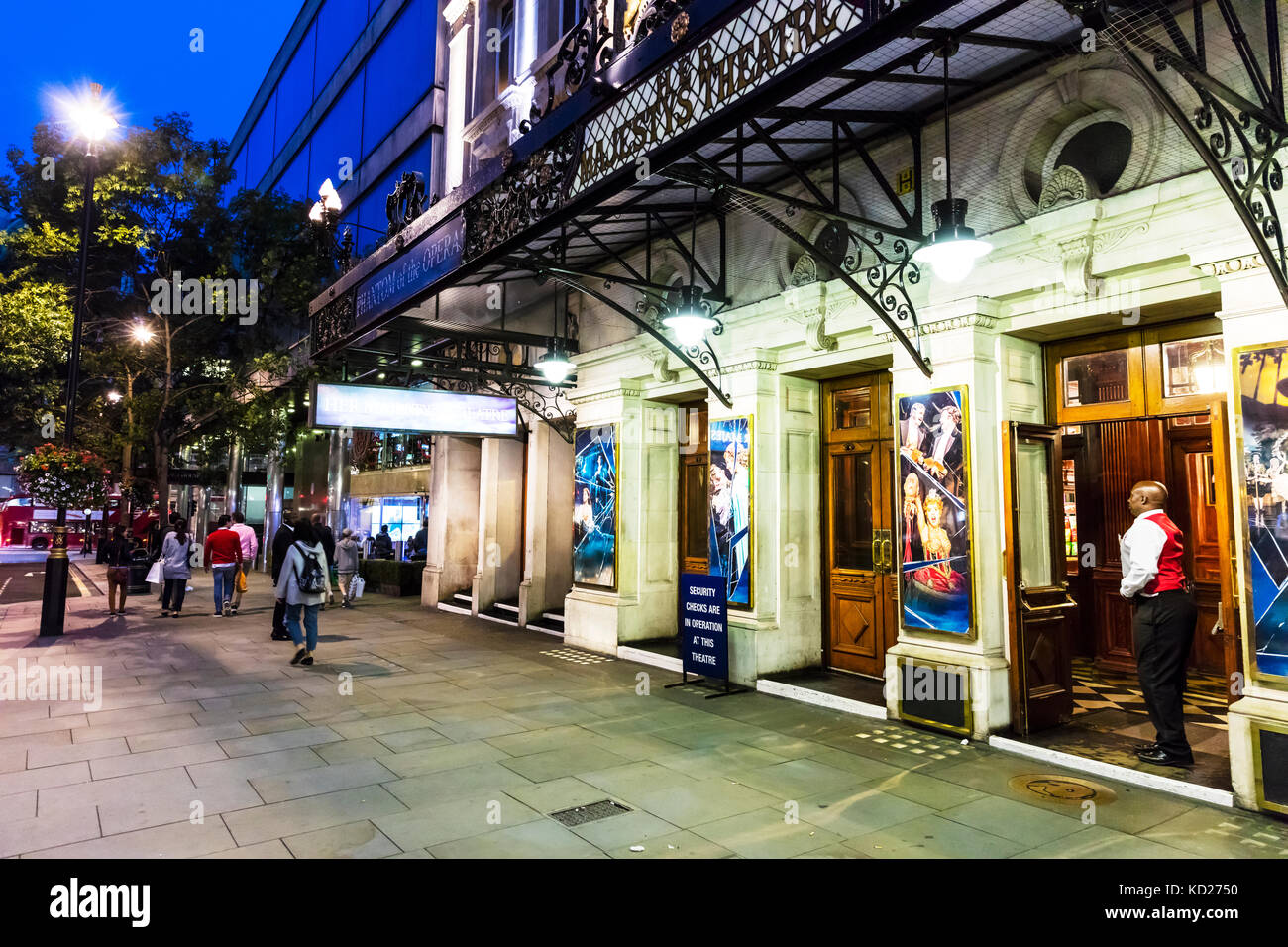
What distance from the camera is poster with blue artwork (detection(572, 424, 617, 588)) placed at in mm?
11367

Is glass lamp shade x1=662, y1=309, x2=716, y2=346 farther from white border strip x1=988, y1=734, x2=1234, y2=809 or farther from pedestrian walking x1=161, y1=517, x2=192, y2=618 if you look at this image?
pedestrian walking x1=161, y1=517, x2=192, y2=618

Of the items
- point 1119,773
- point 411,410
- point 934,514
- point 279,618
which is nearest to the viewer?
point 1119,773

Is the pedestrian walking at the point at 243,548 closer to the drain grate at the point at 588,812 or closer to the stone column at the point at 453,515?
the stone column at the point at 453,515

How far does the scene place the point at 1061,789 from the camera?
219 inches

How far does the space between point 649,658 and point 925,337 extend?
18.8 feet

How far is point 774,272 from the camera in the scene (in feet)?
30.0

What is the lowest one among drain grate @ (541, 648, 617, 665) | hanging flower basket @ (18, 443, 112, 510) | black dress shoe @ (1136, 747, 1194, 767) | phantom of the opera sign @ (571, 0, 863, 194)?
drain grate @ (541, 648, 617, 665)

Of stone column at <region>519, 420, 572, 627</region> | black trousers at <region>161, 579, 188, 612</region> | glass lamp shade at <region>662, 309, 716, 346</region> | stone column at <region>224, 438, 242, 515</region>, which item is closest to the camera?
glass lamp shade at <region>662, 309, 716, 346</region>

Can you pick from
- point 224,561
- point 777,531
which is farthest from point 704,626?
point 224,561

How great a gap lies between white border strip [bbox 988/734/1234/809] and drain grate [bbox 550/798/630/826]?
358cm

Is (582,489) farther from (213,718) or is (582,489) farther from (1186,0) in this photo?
(1186,0)

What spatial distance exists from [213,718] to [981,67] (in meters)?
9.50

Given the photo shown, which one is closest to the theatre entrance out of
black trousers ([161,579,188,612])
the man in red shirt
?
the man in red shirt

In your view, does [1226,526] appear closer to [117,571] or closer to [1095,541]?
[1095,541]
